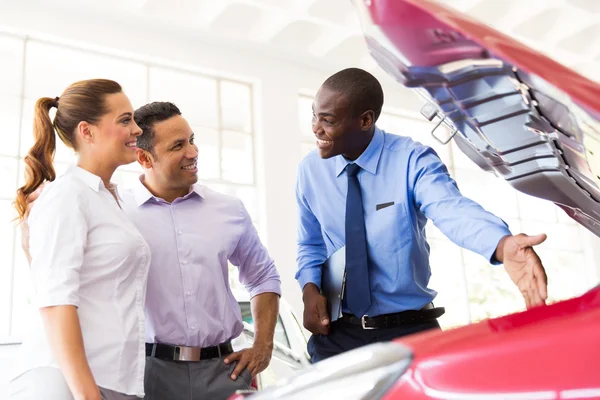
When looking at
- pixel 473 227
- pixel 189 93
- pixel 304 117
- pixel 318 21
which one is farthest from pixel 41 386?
pixel 304 117

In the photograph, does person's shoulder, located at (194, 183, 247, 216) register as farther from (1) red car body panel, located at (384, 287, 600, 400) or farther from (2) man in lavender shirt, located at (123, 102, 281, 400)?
(1) red car body panel, located at (384, 287, 600, 400)

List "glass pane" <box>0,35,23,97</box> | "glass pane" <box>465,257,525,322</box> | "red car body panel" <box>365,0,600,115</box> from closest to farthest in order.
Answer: "red car body panel" <box>365,0,600,115</box> < "glass pane" <box>0,35,23,97</box> < "glass pane" <box>465,257,525,322</box>

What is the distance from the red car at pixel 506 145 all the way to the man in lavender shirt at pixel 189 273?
993mm

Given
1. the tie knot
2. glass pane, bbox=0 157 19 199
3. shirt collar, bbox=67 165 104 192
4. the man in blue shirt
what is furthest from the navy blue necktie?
glass pane, bbox=0 157 19 199

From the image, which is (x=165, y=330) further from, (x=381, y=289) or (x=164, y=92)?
(x=164, y=92)

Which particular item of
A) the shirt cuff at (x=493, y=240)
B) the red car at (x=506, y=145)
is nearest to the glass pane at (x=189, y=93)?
the shirt cuff at (x=493, y=240)

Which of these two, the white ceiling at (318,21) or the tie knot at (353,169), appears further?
the white ceiling at (318,21)

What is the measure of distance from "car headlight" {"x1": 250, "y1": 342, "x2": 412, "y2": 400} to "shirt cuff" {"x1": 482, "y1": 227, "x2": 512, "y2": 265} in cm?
52

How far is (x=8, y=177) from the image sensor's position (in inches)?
278

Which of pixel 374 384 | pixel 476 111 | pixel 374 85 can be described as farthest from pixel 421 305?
pixel 374 384

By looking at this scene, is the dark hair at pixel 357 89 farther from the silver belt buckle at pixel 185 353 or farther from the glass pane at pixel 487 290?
the glass pane at pixel 487 290

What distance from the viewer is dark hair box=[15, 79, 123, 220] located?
5.43ft

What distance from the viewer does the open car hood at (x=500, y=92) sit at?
26.2 inches

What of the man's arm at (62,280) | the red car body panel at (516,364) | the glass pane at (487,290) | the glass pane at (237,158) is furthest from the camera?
the glass pane at (487,290)
